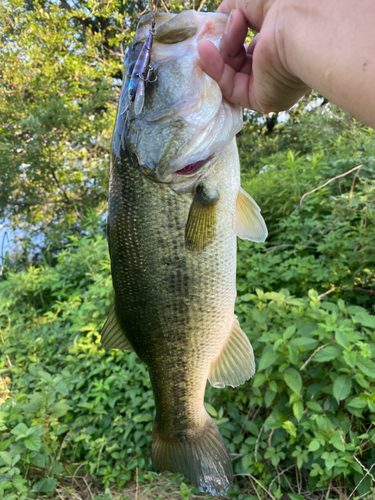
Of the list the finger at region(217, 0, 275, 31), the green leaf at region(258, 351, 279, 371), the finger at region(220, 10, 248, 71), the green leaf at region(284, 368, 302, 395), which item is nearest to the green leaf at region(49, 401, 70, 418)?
the green leaf at region(258, 351, 279, 371)

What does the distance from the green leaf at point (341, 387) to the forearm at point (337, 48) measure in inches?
57.5

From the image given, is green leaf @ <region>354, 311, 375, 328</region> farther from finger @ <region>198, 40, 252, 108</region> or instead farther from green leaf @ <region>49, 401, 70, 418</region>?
green leaf @ <region>49, 401, 70, 418</region>

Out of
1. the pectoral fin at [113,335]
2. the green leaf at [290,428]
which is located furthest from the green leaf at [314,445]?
the pectoral fin at [113,335]

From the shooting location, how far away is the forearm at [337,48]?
69 cm

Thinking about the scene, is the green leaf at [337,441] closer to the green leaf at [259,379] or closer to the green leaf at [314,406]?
the green leaf at [314,406]

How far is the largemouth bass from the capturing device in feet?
3.98

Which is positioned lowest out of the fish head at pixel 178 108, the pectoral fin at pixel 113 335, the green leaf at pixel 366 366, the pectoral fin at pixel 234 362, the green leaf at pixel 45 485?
the green leaf at pixel 45 485

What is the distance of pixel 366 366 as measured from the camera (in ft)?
5.42

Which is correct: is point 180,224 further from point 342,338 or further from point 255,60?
point 342,338

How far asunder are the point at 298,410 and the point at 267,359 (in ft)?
1.02

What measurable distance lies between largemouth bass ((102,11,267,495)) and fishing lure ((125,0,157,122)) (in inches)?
1.7

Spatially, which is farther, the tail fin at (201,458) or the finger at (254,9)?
the tail fin at (201,458)

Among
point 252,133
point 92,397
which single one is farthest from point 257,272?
point 252,133

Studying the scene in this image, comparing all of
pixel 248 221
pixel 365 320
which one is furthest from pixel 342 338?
pixel 248 221
